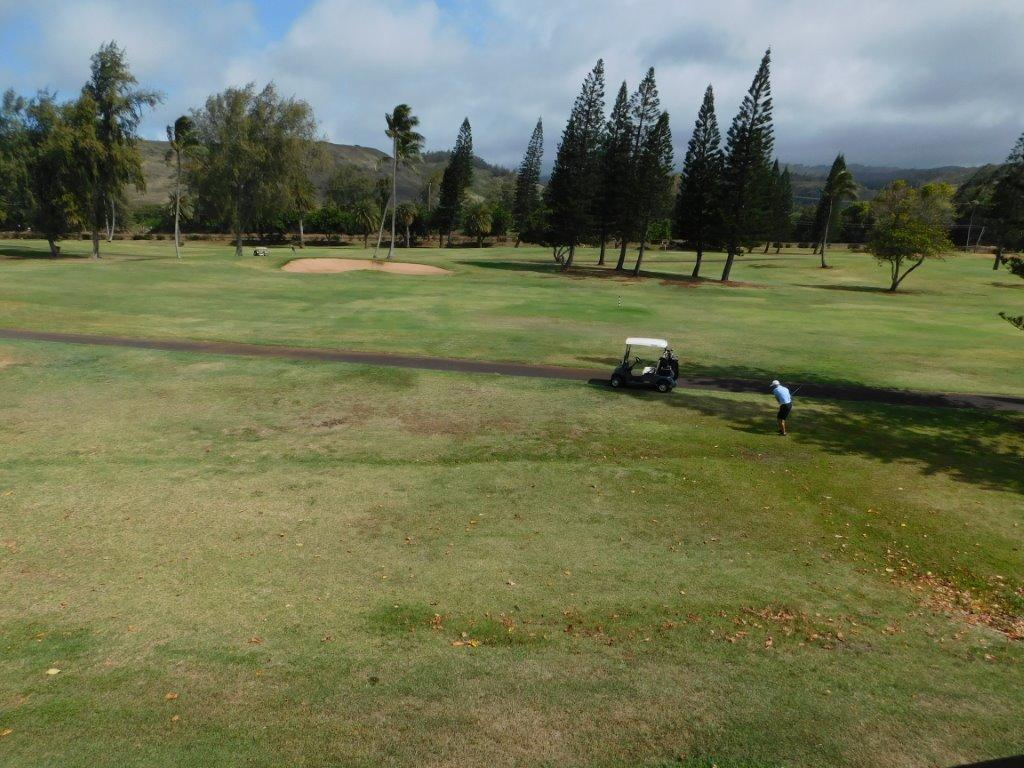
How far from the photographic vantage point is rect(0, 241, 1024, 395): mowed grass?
2967 cm

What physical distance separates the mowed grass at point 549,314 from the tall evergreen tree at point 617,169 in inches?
286

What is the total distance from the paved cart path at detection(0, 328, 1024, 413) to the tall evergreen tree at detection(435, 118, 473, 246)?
91.0 metres

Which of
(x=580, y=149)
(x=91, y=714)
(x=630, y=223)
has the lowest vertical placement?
(x=91, y=714)

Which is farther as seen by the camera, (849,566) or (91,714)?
(849,566)

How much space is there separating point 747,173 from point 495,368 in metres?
53.5

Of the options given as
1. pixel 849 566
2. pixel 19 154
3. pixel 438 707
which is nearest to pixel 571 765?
pixel 438 707

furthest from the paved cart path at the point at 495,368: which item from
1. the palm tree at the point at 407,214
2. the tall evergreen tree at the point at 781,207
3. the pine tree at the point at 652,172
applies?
the tall evergreen tree at the point at 781,207

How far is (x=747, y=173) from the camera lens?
6756cm

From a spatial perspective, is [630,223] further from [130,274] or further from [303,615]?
[303,615]

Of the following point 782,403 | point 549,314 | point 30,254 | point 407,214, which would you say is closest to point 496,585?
point 782,403

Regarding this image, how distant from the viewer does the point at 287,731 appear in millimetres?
7180

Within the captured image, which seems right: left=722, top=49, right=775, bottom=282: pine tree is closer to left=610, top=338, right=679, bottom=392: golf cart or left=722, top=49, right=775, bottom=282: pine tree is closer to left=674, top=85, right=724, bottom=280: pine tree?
left=674, top=85, right=724, bottom=280: pine tree

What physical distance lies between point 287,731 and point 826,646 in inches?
291

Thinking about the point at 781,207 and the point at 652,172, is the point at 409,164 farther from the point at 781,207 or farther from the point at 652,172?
the point at 781,207
